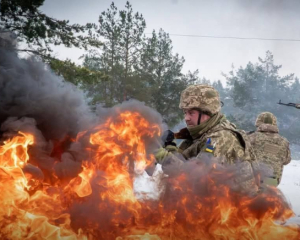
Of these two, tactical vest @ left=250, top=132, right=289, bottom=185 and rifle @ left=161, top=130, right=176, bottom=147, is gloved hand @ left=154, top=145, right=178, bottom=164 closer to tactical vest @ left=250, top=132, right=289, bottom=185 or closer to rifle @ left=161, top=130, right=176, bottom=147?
rifle @ left=161, top=130, right=176, bottom=147

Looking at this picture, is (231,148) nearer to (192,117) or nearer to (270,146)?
(192,117)

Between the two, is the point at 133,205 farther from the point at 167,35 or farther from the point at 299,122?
the point at 299,122

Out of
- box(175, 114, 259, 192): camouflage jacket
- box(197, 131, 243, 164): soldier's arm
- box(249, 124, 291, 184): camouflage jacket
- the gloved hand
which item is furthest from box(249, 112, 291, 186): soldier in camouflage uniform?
the gloved hand

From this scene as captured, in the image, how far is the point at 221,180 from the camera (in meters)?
3.27

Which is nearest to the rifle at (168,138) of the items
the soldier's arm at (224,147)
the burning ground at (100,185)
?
the burning ground at (100,185)

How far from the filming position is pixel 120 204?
11.4 ft

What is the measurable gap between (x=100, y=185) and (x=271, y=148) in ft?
14.5

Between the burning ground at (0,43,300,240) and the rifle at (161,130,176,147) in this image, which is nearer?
the burning ground at (0,43,300,240)

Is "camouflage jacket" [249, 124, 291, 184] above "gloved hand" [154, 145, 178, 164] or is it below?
below

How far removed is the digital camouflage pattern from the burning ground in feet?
1.56

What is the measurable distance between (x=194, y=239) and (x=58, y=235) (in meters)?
1.52

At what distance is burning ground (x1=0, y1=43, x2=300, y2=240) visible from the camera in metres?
3.29

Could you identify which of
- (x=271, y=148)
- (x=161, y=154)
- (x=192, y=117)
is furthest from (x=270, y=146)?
(x=161, y=154)

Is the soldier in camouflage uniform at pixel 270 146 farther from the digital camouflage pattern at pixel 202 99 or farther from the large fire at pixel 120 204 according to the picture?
the digital camouflage pattern at pixel 202 99
